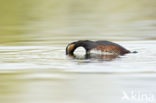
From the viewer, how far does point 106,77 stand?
30.2 ft

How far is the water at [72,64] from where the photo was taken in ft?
26.3

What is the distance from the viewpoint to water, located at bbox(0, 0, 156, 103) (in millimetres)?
8008

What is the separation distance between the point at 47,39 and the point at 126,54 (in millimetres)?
4648

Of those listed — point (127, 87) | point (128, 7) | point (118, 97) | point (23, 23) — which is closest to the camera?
point (118, 97)

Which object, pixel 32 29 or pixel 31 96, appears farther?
pixel 32 29

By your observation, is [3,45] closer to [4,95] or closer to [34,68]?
[34,68]

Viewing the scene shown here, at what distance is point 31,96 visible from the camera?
8.00 meters

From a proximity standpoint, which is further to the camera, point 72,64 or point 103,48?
point 103,48

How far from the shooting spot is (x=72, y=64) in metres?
10.8

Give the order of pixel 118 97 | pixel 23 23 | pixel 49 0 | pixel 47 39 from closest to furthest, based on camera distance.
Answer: pixel 118 97
pixel 47 39
pixel 23 23
pixel 49 0

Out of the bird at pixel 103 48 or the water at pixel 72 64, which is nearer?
the water at pixel 72 64

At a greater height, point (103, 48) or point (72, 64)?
point (103, 48)

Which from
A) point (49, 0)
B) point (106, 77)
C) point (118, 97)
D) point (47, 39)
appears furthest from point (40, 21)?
point (118, 97)

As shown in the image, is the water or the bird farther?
the bird
